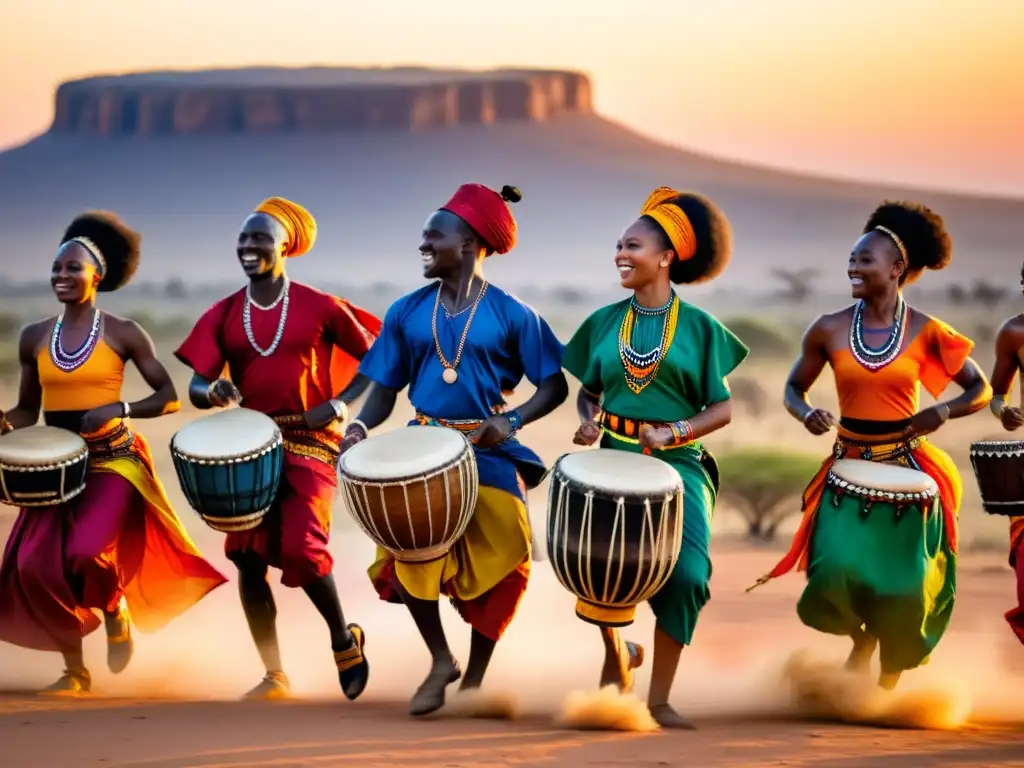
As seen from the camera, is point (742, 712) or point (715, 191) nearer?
point (742, 712)

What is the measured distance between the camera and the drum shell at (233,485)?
8.40 meters

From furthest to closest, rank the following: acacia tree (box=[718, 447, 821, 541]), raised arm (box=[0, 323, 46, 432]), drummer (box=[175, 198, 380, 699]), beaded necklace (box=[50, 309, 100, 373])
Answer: acacia tree (box=[718, 447, 821, 541]) < raised arm (box=[0, 323, 46, 432]) < beaded necklace (box=[50, 309, 100, 373]) < drummer (box=[175, 198, 380, 699])

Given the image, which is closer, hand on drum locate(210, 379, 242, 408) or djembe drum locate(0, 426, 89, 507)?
hand on drum locate(210, 379, 242, 408)

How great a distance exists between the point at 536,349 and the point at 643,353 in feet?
1.78

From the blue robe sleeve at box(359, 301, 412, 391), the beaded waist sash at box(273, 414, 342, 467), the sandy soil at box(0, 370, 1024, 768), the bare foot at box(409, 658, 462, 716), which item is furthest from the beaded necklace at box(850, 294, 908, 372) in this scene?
the beaded waist sash at box(273, 414, 342, 467)

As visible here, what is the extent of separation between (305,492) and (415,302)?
3.40 feet

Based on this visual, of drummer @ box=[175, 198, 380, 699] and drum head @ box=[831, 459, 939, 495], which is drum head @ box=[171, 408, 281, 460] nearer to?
drummer @ box=[175, 198, 380, 699]

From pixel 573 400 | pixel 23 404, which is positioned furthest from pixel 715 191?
pixel 23 404

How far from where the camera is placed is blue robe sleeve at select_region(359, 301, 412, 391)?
8.49 metres

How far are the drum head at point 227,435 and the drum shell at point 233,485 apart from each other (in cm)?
3

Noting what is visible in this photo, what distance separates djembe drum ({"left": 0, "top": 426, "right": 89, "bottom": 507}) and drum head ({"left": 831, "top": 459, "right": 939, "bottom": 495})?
3.52 meters

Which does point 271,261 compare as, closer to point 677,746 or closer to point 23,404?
point 23,404

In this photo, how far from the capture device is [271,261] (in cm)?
884

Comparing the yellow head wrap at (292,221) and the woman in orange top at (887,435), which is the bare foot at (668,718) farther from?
the yellow head wrap at (292,221)
